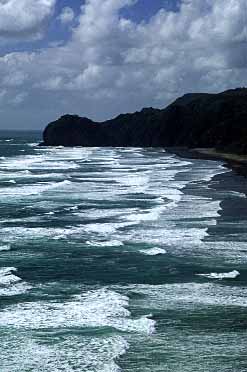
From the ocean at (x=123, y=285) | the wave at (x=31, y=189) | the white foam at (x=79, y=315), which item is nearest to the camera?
the ocean at (x=123, y=285)

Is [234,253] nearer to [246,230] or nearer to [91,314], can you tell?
[246,230]

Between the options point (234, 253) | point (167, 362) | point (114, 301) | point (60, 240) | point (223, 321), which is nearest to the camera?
point (167, 362)

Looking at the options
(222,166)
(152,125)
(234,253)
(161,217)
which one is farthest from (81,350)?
(152,125)

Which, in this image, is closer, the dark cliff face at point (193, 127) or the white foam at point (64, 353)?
the white foam at point (64, 353)

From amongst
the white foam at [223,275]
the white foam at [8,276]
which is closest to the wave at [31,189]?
the white foam at [8,276]

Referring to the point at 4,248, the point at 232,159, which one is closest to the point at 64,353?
the point at 4,248

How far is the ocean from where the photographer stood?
19359 mm

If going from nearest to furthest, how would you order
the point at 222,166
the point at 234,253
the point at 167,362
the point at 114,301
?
the point at 167,362 < the point at 114,301 < the point at 234,253 < the point at 222,166

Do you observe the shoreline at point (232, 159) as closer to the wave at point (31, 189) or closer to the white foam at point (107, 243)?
the wave at point (31, 189)

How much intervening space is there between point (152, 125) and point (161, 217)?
142 meters

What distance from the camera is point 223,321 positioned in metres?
22.3

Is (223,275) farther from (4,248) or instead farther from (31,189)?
(31,189)

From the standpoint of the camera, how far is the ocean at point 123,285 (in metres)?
19.4

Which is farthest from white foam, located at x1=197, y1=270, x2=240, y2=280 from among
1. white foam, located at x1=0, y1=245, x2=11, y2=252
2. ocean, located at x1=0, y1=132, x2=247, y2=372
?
white foam, located at x1=0, y1=245, x2=11, y2=252
